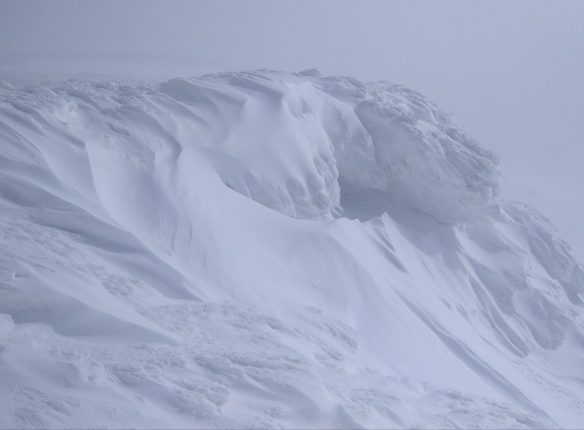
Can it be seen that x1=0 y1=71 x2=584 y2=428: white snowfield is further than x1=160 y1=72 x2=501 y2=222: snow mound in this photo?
No

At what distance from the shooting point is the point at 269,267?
4707 millimetres

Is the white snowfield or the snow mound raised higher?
the snow mound

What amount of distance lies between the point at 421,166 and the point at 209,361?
13.1 ft

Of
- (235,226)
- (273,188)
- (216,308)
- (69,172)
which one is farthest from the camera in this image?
(273,188)

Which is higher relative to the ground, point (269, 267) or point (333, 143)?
point (333, 143)

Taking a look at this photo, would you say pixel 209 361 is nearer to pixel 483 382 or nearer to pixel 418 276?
pixel 483 382

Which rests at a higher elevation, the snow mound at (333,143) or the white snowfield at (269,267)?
the snow mound at (333,143)

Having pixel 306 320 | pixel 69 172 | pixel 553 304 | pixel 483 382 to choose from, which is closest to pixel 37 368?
pixel 306 320

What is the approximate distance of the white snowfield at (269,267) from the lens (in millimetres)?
2984

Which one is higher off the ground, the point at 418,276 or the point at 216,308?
the point at 418,276

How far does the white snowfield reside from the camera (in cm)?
298

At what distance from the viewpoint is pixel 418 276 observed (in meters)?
5.95

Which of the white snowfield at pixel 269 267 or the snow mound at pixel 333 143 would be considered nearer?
the white snowfield at pixel 269 267

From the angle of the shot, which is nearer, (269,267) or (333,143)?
(269,267)
